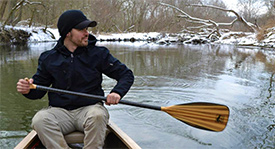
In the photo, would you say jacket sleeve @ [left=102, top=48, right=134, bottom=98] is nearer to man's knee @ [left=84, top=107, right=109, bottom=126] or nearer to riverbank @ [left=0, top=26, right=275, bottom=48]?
man's knee @ [left=84, top=107, right=109, bottom=126]

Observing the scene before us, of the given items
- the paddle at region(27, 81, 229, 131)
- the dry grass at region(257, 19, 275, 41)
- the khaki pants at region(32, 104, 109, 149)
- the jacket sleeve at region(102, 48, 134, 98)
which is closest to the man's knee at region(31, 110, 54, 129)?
the khaki pants at region(32, 104, 109, 149)

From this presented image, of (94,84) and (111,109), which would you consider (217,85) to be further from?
(94,84)

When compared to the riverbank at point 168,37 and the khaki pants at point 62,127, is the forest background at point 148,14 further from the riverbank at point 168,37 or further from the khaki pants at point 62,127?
the khaki pants at point 62,127

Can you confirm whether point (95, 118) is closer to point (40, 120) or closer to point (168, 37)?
point (40, 120)

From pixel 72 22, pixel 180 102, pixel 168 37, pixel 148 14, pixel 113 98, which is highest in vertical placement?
pixel 148 14

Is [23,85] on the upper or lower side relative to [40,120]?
upper

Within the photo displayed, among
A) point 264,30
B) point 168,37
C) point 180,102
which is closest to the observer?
point 180,102

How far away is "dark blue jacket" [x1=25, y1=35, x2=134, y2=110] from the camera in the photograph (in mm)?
1894

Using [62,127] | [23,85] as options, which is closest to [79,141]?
[62,127]

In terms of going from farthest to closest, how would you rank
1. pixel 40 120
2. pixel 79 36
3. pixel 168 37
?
pixel 168 37 → pixel 79 36 → pixel 40 120

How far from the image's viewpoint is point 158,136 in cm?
277

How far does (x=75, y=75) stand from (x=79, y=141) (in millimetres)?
498

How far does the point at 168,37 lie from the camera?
25.0 meters

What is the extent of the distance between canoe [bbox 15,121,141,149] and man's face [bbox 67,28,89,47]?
2.27 feet
